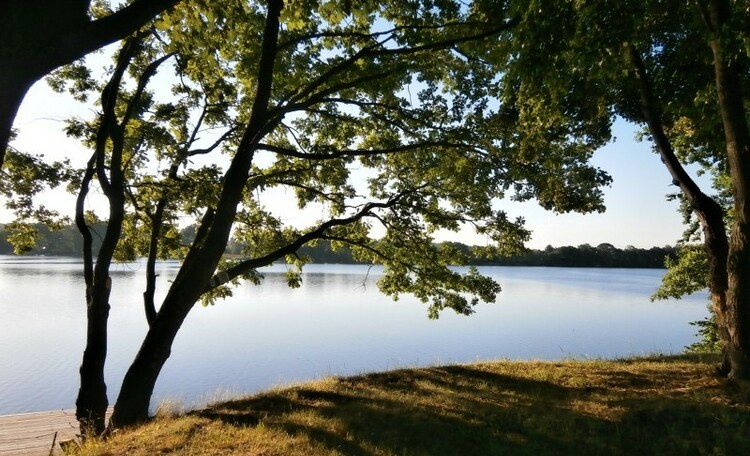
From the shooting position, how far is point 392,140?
11.0m

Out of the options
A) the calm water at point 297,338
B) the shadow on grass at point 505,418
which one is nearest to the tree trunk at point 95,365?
the calm water at point 297,338

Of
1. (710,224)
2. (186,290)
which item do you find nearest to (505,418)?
(186,290)

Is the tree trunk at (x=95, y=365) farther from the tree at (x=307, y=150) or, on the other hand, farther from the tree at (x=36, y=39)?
the tree at (x=36, y=39)

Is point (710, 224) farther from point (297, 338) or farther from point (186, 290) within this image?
point (297, 338)

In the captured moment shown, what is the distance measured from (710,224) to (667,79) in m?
3.29

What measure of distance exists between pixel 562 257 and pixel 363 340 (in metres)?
83.0

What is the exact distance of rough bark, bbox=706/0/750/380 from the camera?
7012mm

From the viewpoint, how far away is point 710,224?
8281mm

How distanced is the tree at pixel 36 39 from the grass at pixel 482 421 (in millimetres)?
3983

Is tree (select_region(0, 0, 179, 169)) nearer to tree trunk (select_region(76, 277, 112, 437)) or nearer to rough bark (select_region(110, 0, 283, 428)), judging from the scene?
rough bark (select_region(110, 0, 283, 428))

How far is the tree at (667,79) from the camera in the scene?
237 inches

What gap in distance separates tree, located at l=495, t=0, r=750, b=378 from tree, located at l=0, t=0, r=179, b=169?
4565 mm

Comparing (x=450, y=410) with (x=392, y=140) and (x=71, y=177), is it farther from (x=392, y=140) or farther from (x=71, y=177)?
(x=71, y=177)

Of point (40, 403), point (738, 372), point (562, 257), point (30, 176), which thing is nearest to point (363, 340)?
point (40, 403)
